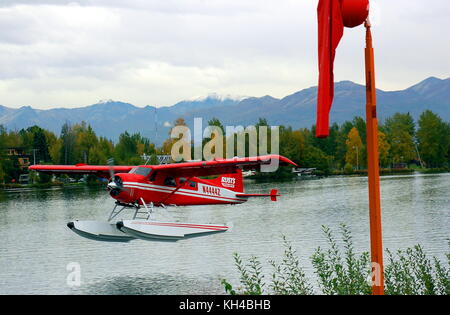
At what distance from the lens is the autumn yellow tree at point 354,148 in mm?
87062

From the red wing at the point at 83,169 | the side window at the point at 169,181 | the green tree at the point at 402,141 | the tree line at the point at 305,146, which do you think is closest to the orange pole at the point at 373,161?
the side window at the point at 169,181

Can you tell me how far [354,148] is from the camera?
87.4m

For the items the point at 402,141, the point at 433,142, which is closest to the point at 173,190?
the point at 402,141

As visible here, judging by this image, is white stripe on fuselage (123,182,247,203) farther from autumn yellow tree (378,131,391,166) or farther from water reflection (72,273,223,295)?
autumn yellow tree (378,131,391,166)

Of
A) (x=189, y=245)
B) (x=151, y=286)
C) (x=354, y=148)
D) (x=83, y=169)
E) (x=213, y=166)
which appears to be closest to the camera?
(x=151, y=286)

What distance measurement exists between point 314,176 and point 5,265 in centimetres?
6270

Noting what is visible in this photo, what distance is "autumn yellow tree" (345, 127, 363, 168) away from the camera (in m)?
87.1

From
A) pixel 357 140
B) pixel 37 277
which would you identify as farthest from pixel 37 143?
pixel 37 277

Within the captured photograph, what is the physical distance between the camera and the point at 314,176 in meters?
80.6

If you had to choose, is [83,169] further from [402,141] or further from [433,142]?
[433,142]

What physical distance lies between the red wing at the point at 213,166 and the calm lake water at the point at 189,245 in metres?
1.39

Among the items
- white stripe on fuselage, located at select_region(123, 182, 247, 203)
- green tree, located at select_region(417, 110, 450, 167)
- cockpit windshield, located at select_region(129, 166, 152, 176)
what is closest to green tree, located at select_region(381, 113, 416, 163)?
green tree, located at select_region(417, 110, 450, 167)

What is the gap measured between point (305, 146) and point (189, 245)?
62.4 metres
